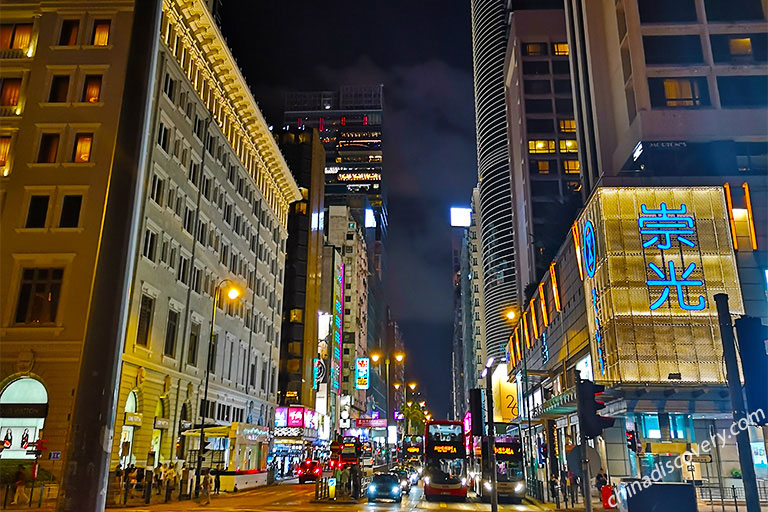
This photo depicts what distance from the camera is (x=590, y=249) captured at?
4375 centimetres

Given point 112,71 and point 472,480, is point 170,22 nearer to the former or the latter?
point 112,71

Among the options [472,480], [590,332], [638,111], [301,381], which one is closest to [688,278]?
[590,332]

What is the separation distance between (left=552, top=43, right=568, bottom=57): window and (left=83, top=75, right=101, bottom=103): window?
302ft

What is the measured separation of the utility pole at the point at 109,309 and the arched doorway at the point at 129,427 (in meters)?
32.7

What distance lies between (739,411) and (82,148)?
3722 cm

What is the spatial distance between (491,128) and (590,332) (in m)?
129

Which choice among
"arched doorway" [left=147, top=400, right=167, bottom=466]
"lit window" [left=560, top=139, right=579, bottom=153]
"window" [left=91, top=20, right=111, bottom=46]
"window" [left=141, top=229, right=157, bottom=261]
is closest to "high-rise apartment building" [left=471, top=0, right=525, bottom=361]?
"lit window" [left=560, top=139, right=579, bottom=153]

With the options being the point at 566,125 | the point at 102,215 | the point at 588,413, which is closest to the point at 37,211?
the point at 102,215

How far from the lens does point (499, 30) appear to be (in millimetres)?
174125

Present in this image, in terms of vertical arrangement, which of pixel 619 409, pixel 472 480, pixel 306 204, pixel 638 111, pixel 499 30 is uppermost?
pixel 499 30

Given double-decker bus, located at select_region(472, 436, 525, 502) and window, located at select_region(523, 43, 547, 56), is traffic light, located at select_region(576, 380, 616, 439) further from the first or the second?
window, located at select_region(523, 43, 547, 56)

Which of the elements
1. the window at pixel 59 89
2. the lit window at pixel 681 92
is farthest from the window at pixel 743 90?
the window at pixel 59 89

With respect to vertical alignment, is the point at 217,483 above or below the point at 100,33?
below

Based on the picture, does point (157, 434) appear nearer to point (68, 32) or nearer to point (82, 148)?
point (82, 148)
